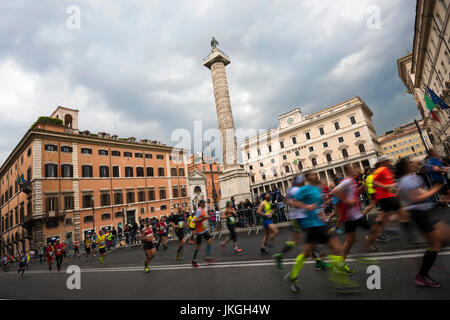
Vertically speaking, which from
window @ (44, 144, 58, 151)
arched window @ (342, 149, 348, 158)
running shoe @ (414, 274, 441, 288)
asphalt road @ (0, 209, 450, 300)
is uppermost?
window @ (44, 144, 58, 151)

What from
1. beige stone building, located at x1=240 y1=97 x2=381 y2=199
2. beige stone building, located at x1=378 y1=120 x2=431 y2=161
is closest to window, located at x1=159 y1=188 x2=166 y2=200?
beige stone building, located at x1=240 y1=97 x2=381 y2=199

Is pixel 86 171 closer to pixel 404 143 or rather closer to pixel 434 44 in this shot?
pixel 434 44

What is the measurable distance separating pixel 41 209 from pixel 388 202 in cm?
3090

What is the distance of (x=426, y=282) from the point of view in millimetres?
2848

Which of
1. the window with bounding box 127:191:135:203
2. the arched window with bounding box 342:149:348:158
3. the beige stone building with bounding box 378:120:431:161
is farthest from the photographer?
the beige stone building with bounding box 378:120:431:161

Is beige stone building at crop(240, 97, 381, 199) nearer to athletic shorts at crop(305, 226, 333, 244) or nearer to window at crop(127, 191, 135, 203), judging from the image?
window at crop(127, 191, 135, 203)

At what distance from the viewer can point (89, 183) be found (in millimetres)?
29391

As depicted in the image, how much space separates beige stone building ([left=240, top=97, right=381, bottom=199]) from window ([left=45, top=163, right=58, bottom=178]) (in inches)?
1406

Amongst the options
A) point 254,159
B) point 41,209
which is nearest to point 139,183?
point 41,209

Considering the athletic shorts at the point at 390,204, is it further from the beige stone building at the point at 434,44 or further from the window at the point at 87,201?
the window at the point at 87,201

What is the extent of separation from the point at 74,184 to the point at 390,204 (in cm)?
3210

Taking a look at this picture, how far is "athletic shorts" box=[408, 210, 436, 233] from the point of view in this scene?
2.91 m

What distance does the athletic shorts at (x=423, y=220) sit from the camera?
2910 millimetres

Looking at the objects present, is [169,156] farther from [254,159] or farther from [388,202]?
[388,202]
